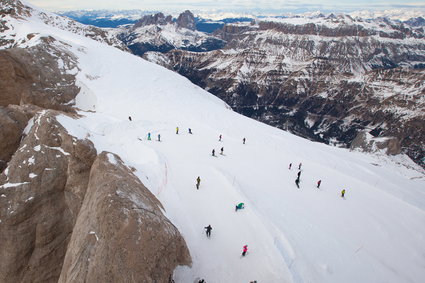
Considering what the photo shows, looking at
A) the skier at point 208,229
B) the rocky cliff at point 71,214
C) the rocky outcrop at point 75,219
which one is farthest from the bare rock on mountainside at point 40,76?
the skier at point 208,229

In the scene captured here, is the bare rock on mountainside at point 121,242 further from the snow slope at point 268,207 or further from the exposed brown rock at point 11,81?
the exposed brown rock at point 11,81

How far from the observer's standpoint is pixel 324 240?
23.0 m

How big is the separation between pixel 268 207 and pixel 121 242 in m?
16.6

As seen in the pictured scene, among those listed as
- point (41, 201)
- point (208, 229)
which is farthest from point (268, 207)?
point (41, 201)

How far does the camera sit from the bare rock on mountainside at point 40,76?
139ft

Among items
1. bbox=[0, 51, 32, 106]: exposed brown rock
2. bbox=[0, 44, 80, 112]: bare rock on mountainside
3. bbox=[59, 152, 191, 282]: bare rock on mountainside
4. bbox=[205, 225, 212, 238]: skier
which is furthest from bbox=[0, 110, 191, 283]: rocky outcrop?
bbox=[0, 51, 32, 106]: exposed brown rock

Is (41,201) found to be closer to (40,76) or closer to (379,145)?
(40,76)

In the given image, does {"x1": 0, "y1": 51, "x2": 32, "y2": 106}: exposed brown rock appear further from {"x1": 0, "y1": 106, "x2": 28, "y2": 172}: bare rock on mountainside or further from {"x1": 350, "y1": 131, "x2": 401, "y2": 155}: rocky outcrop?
{"x1": 350, "y1": 131, "x2": 401, "y2": 155}: rocky outcrop

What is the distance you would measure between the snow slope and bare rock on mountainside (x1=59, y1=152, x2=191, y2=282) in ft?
7.89

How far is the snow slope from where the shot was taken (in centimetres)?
1966

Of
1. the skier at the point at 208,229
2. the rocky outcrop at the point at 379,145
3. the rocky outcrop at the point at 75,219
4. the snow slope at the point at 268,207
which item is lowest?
the rocky outcrop at the point at 379,145

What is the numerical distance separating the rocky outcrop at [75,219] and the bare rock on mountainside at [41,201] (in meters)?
0.07

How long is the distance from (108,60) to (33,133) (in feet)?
203

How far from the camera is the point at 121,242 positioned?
1366 cm
